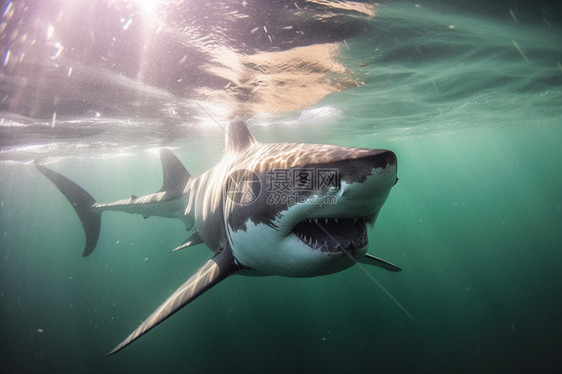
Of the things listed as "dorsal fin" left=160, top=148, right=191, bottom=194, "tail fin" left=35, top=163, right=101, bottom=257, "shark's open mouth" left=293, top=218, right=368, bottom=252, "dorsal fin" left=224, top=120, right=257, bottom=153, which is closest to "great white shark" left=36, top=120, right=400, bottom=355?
"shark's open mouth" left=293, top=218, right=368, bottom=252

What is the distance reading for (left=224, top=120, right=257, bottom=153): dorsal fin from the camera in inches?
188

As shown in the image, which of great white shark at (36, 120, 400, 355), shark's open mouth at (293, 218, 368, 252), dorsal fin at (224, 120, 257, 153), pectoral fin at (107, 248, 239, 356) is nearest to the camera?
great white shark at (36, 120, 400, 355)

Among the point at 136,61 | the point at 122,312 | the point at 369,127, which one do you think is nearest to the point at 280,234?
the point at 136,61

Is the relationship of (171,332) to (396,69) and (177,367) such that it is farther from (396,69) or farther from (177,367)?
(396,69)

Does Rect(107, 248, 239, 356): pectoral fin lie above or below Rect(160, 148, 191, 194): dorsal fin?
above

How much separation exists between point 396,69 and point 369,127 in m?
10.9

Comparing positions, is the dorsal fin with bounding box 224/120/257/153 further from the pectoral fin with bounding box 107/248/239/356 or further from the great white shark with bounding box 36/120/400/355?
the pectoral fin with bounding box 107/248/239/356

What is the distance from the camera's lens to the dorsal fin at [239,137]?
4777mm

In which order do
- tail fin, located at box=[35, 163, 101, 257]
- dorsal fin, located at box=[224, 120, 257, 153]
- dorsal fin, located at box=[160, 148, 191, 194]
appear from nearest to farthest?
dorsal fin, located at box=[224, 120, 257, 153] < dorsal fin, located at box=[160, 148, 191, 194] < tail fin, located at box=[35, 163, 101, 257]

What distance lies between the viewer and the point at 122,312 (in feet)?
93.4

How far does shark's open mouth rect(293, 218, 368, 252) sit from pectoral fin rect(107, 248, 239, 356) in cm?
131

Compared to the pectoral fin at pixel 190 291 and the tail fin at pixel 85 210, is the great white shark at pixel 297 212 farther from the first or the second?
the tail fin at pixel 85 210

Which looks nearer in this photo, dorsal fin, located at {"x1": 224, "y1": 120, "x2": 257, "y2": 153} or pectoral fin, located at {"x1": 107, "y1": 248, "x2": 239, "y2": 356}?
pectoral fin, located at {"x1": 107, "y1": 248, "x2": 239, "y2": 356}

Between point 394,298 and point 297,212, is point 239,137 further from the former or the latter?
point 394,298
